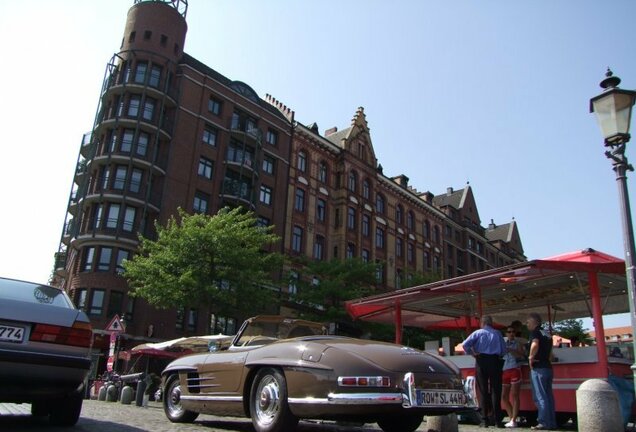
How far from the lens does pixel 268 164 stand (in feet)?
127

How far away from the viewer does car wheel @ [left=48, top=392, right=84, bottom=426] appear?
5.67 metres

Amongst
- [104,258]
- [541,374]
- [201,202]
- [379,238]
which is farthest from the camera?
[379,238]

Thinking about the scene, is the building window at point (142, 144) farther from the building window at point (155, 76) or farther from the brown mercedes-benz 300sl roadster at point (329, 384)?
the brown mercedes-benz 300sl roadster at point (329, 384)

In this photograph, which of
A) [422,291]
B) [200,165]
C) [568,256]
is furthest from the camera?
[200,165]

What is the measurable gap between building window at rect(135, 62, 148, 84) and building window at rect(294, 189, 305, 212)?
13112 mm

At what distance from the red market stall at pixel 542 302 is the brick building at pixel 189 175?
600 inches

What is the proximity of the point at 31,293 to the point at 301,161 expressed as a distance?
116ft

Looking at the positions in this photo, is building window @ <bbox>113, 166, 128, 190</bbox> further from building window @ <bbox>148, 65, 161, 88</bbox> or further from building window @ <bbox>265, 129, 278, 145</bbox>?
building window @ <bbox>265, 129, 278, 145</bbox>

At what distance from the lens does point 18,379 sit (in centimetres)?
483

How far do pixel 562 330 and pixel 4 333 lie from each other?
36927 millimetres

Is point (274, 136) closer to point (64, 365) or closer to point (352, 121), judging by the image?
point (352, 121)

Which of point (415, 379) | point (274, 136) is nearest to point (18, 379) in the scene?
point (415, 379)

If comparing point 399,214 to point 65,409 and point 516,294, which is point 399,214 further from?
point 65,409

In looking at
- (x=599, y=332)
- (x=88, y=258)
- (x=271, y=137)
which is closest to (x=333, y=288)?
(x=88, y=258)
